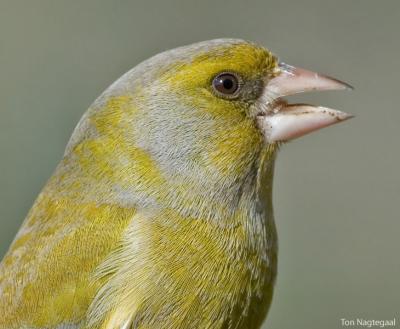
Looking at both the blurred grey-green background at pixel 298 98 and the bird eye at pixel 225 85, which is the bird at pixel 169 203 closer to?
the bird eye at pixel 225 85

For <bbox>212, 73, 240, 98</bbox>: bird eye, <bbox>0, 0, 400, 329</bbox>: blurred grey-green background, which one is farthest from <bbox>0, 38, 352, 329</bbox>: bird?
<bbox>0, 0, 400, 329</bbox>: blurred grey-green background

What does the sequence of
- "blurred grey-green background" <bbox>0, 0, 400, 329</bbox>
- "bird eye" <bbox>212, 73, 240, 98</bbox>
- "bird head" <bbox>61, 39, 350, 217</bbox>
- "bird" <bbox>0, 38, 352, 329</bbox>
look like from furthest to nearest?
"blurred grey-green background" <bbox>0, 0, 400, 329</bbox> < "bird eye" <bbox>212, 73, 240, 98</bbox> < "bird head" <bbox>61, 39, 350, 217</bbox> < "bird" <bbox>0, 38, 352, 329</bbox>

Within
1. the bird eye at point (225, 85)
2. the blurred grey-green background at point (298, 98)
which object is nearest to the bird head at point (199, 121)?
the bird eye at point (225, 85)

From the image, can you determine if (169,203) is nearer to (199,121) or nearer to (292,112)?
(199,121)

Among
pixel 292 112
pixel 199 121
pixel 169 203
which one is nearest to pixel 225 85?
pixel 199 121

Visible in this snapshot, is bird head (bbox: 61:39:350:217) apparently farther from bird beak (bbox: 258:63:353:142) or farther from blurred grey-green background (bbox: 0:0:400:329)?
blurred grey-green background (bbox: 0:0:400:329)

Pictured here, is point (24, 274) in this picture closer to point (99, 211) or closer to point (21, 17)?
point (99, 211)

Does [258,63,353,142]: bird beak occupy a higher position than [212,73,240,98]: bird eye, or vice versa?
[212,73,240,98]: bird eye
